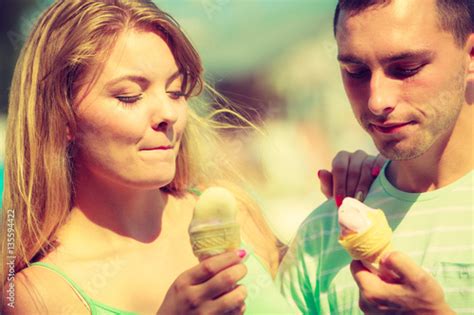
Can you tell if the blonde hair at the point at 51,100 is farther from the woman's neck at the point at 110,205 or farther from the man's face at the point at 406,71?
the man's face at the point at 406,71

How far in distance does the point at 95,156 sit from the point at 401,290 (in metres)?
0.93

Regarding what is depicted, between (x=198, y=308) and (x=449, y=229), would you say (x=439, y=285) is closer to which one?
(x=449, y=229)

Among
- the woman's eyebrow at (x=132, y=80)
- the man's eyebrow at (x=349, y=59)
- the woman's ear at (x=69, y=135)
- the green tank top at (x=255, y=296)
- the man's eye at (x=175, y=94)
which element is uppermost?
the woman's eyebrow at (x=132, y=80)

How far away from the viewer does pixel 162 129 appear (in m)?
2.02

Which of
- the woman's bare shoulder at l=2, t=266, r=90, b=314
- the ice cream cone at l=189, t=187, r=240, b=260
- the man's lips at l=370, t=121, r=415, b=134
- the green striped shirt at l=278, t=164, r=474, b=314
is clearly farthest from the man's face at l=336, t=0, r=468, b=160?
the woman's bare shoulder at l=2, t=266, r=90, b=314

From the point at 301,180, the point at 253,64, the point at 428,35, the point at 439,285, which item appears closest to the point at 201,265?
the point at 439,285

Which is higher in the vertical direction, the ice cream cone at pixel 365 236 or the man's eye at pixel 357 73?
the man's eye at pixel 357 73

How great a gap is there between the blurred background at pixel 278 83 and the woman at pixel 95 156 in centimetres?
48

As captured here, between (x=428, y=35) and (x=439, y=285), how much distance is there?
2.10 feet

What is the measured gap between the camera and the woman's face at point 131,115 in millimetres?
1964

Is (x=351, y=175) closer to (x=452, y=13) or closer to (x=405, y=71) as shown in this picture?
(x=405, y=71)

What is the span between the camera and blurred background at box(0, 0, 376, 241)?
8.85 ft

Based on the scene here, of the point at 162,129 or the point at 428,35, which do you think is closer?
the point at 428,35

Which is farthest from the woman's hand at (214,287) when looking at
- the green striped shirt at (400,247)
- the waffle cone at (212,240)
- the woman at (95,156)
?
the green striped shirt at (400,247)
